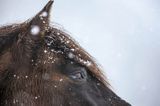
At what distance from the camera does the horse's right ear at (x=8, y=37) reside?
364cm

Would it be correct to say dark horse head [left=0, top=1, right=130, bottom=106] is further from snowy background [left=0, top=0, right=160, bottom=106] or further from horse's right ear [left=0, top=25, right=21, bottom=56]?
snowy background [left=0, top=0, right=160, bottom=106]

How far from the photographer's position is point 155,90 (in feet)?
174

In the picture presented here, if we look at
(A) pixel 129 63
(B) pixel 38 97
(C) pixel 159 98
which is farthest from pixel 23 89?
(C) pixel 159 98

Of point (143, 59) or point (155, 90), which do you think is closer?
point (155, 90)

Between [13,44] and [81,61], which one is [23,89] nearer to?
[13,44]

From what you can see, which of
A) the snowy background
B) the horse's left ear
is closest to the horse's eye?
the horse's left ear

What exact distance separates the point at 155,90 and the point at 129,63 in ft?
24.6

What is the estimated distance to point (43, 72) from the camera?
12.1 ft

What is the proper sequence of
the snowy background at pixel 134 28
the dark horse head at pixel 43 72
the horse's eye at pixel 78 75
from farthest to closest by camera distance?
the snowy background at pixel 134 28, the horse's eye at pixel 78 75, the dark horse head at pixel 43 72

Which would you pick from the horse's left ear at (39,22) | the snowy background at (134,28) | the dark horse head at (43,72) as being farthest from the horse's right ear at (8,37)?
the snowy background at (134,28)

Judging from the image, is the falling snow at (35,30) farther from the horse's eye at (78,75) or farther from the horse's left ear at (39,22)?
the horse's eye at (78,75)

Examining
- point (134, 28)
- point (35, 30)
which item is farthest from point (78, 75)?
point (134, 28)

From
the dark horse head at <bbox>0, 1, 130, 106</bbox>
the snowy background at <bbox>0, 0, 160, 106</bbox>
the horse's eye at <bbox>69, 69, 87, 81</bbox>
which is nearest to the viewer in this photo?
the dark horse head at <bbox>0, 1, 130, 106</bbox>

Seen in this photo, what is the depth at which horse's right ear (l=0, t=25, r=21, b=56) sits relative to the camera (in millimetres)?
3638
